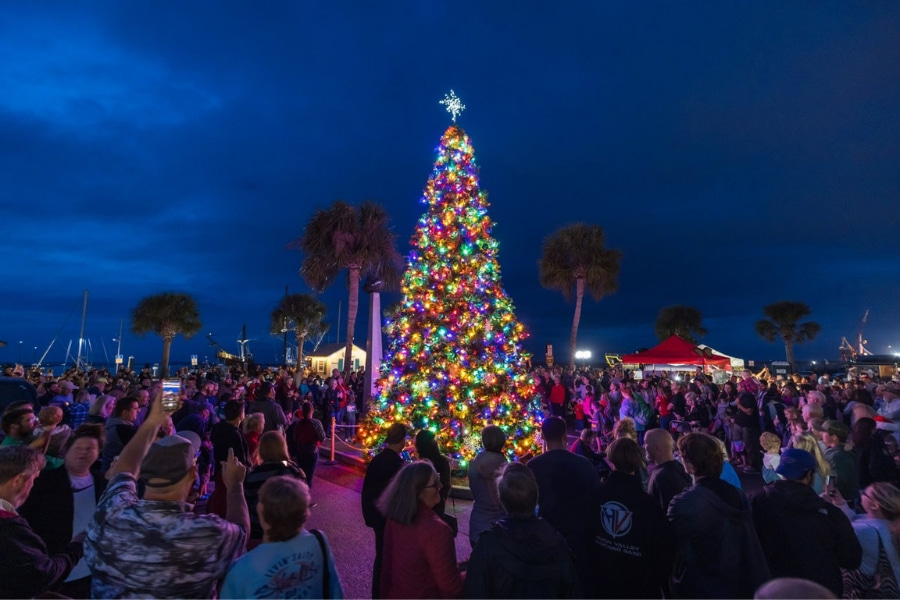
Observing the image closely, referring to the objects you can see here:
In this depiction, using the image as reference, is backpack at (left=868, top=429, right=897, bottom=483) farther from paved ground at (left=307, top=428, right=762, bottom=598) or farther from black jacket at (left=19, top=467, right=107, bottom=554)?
black jacket at (left=19, top=467, right=107, bottom=554)

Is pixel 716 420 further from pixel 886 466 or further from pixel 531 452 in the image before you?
pixel 886 466

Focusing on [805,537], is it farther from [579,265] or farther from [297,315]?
[297,315]

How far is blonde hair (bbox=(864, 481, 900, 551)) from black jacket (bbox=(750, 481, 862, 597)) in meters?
0.26

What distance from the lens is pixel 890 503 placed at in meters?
3.02

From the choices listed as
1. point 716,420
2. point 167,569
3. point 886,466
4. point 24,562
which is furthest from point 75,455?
point 716,420

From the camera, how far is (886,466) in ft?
18.3

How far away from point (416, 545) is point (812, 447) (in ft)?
13.5

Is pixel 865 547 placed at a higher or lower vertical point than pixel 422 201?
lower

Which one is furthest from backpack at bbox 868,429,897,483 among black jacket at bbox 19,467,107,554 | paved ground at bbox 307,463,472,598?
black jacket at bbox 19,467,107,554

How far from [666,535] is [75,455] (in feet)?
13.7

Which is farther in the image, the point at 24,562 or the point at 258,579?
the point at 24,562

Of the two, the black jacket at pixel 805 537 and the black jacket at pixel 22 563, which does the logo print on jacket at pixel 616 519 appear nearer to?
the black jacket at pixel 805 537

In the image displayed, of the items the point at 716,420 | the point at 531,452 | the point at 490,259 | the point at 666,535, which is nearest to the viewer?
the point at 666,535

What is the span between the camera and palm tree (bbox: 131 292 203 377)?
4369 cm
